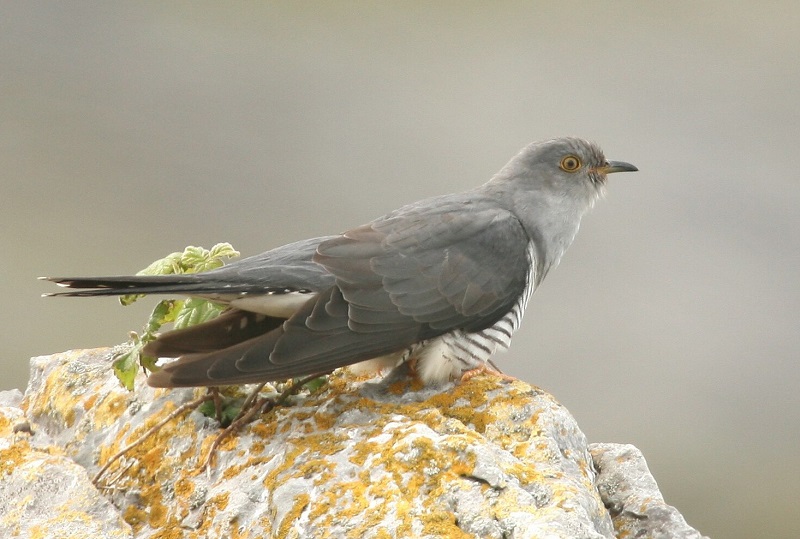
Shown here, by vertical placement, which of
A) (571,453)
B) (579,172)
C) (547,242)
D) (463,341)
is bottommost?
(571,453)

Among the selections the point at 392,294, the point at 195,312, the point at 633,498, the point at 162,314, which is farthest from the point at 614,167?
the point at 162,314

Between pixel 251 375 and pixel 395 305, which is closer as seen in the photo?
pixel 251 375

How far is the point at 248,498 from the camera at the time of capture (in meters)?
3.00

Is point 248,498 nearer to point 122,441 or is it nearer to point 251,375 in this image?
point 251,375

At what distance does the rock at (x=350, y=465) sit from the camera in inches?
110

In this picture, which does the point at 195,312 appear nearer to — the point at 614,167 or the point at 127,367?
the point at 127,367

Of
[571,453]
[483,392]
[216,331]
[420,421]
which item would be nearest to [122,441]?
[216,331]

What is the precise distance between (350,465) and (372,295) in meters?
0.85

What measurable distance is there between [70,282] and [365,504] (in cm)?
120

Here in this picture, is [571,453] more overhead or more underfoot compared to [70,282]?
more underfoot

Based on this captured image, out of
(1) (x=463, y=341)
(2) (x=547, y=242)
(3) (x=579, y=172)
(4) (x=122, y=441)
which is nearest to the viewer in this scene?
(4) (x=122, y=441)

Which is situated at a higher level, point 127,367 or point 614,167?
point 614,167

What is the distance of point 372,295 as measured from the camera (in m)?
3.68

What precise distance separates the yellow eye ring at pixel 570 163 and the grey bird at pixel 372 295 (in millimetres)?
473
